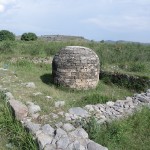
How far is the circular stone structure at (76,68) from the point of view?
987 cm

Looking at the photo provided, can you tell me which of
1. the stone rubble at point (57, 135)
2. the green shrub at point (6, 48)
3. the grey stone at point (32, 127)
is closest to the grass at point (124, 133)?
the stone rubble at point (57, 135)

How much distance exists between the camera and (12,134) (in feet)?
19.4

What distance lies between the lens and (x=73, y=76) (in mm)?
9891

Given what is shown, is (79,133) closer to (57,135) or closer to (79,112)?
(57,135)

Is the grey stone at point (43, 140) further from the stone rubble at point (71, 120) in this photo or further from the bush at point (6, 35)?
the bush at point (6, 35)

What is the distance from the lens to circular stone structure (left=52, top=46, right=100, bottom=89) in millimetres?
9867

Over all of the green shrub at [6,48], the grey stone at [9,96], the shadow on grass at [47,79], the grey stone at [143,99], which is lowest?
the shadow on grass at [47,79]

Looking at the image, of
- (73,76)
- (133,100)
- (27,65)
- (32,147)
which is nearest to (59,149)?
(32,147)

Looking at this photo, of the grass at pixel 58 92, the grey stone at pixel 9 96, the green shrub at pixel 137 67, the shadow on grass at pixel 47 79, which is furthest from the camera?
the green shrub at pixel 137 67

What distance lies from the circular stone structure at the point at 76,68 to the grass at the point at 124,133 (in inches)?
137

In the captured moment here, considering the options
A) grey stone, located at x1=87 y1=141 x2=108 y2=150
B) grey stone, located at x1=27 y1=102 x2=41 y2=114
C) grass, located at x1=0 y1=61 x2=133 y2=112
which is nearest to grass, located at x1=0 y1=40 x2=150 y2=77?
grass, located at x1=0 y1=61 x2=133 y2=112

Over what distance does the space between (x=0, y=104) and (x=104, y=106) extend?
7.10 ft

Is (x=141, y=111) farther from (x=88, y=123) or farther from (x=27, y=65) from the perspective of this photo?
(x=27, y=65)

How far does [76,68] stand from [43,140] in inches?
184
